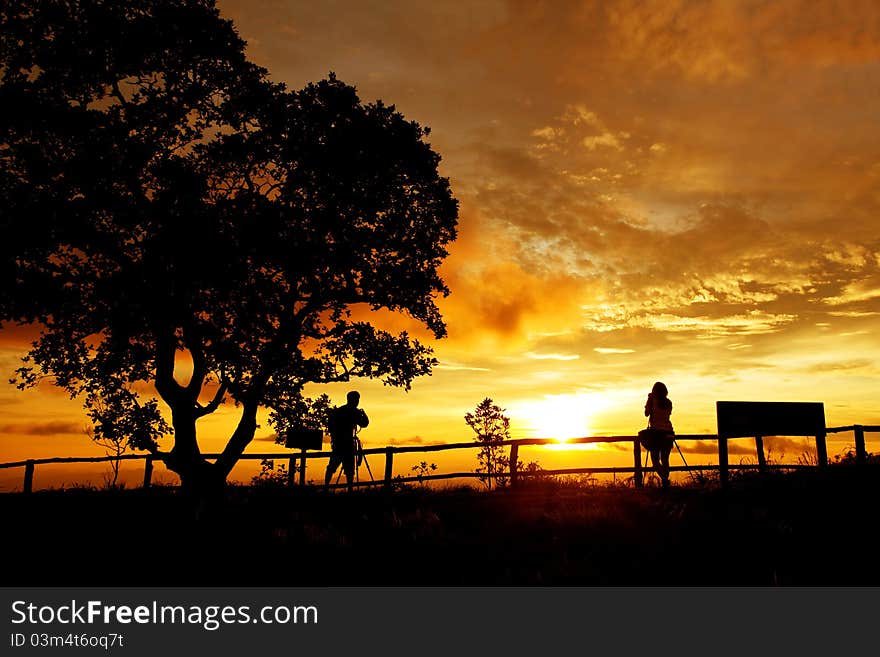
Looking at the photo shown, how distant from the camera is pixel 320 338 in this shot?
66.1 ft

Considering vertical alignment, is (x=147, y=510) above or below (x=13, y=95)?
below

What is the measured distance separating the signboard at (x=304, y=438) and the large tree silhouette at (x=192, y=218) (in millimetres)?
926

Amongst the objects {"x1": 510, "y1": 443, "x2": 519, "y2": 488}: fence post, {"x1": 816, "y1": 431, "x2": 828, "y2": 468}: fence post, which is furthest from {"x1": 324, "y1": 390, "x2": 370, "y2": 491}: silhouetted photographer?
{"x1": 816, "y1": 431, "x2": 828, "y2": 468}: fence post

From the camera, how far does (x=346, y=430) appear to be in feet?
62.6

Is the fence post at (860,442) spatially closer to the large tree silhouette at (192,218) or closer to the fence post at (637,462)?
the fence post at (637,462)

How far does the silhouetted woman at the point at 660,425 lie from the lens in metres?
18.3

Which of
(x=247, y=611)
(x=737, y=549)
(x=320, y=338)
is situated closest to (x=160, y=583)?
(x=247, y=611)

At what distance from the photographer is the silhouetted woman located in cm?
1834

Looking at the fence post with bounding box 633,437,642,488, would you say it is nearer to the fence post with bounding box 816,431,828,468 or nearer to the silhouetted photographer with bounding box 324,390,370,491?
the fence post with bounding box 816,431,828,468

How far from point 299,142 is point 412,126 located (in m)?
3.25

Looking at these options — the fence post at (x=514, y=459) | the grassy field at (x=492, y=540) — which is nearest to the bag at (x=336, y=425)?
the grassy field at (x=492, y=540)

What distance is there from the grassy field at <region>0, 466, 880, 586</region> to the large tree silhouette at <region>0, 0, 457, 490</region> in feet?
14.1

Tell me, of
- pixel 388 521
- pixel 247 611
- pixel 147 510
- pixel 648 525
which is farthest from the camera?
pixel 147 510

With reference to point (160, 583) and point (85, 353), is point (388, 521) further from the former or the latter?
point (85, 353)
